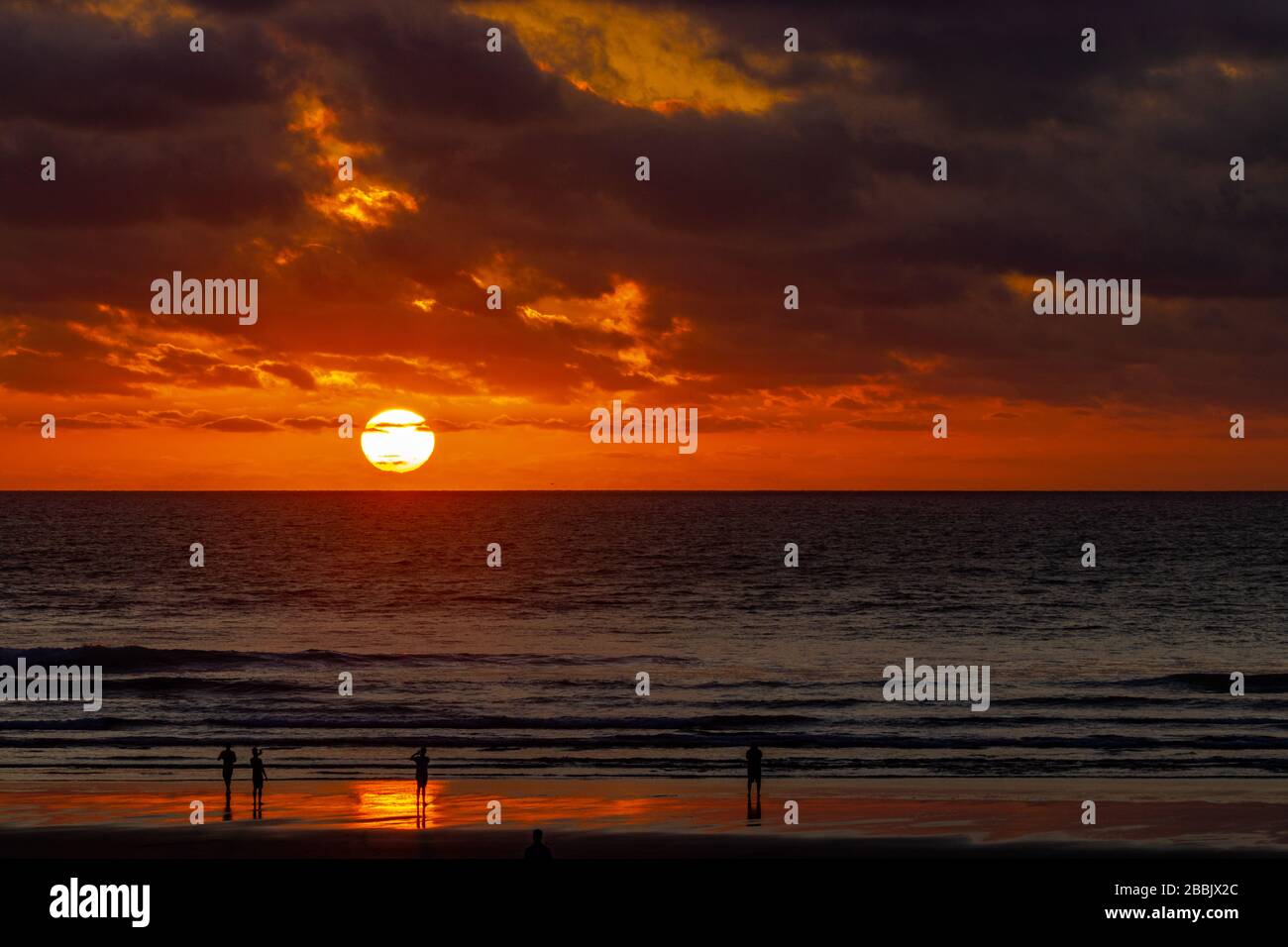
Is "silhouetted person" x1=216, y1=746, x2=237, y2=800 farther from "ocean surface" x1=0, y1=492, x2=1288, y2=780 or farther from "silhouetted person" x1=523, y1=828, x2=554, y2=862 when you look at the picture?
"silhouetted person" x1=523, y1=828, x2=554, y2=862

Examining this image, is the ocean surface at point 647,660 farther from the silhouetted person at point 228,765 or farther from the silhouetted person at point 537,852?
the silhouetted person at point 537,852

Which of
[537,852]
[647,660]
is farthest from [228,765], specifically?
[647,660]

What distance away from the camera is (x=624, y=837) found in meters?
27.4

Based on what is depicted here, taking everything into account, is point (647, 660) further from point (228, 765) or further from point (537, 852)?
point (537, 852)

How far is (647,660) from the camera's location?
206 feet

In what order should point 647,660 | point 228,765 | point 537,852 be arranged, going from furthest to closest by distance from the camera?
point 647,660, point 228,765, point 537,852

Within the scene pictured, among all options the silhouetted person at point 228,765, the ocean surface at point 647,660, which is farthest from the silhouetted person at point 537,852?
the ocean surface at point 647,660

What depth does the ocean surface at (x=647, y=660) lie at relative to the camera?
130ft

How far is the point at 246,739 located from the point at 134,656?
24613 millimetres

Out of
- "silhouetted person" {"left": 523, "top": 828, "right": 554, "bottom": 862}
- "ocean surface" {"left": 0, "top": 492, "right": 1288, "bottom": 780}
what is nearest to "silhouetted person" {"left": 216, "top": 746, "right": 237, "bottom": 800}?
"ocean surface" {"left": 0, "top": 492, "right": 1288, "bottom": 780}

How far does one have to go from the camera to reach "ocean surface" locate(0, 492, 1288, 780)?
130 ft
